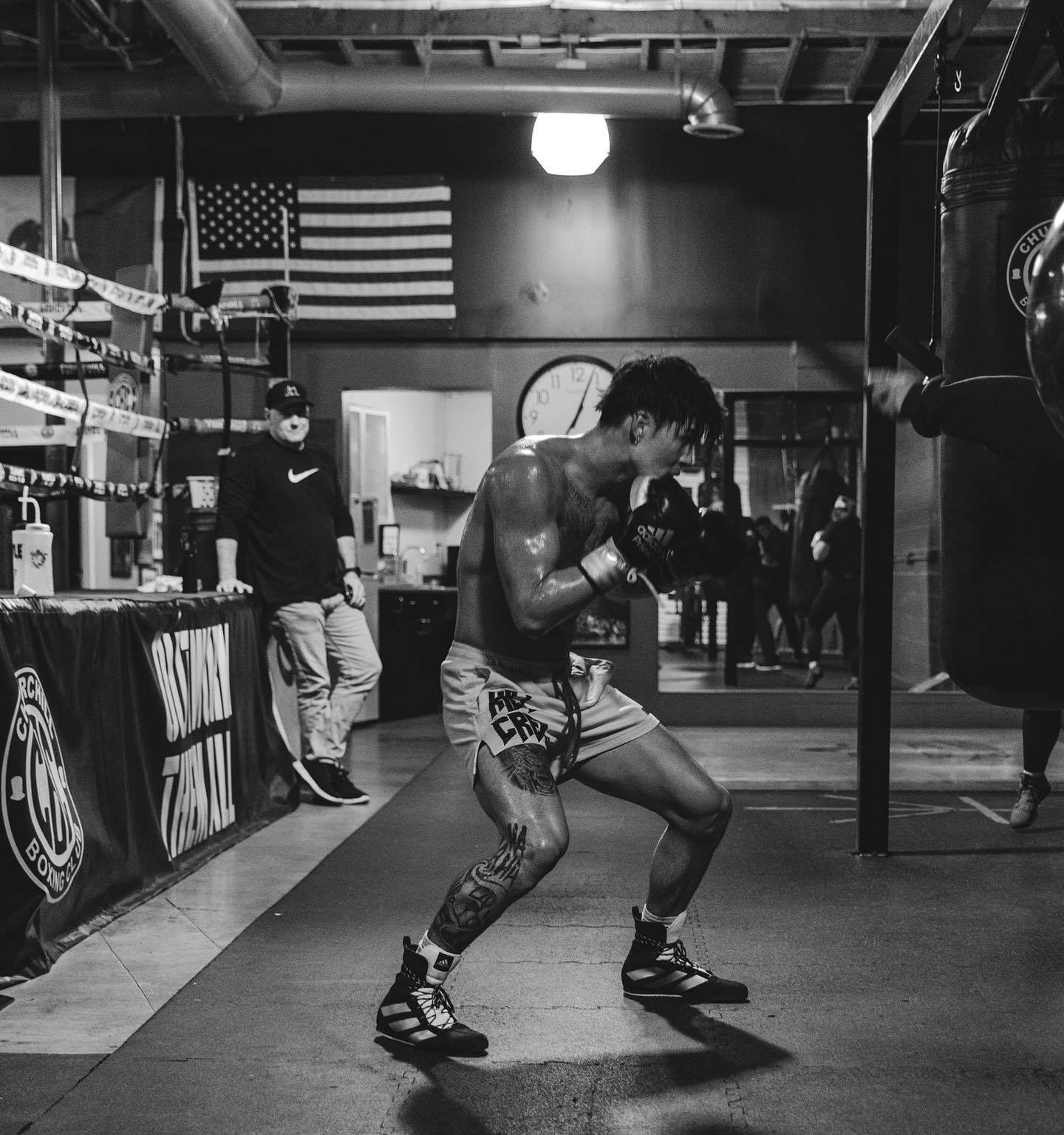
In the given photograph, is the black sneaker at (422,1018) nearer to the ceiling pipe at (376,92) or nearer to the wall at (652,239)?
the ceiling pipe at (376,92)

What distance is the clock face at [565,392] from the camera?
9312 mm

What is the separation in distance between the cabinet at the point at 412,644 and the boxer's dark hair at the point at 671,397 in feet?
22.6

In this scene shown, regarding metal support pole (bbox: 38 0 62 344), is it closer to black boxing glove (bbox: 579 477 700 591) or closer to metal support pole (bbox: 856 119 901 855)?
metal support pole (bbox: 856 119 901 855)

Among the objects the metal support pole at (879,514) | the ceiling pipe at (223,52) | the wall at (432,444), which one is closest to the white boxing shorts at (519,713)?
the metal support pole at (879,514)

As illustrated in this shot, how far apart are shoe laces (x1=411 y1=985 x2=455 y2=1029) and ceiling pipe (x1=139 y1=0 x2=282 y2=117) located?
518 centimetres

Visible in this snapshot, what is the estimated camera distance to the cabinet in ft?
32.7

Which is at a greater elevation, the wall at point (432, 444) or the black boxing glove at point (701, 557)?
the wall at point (432, 444)

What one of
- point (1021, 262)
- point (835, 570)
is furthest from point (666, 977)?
point (835, 570)

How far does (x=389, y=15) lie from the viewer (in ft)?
24.1

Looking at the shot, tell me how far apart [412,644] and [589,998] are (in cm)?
684

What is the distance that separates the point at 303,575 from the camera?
608 centimetres

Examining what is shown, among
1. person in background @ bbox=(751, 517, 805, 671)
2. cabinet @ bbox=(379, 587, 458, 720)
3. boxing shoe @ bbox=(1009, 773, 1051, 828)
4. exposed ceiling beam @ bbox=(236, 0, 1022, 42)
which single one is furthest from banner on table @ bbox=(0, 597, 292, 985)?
person in background @ bbox=(751, 517, 805, 671)

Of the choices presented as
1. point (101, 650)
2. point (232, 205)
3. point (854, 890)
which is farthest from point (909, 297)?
point (101, 650)

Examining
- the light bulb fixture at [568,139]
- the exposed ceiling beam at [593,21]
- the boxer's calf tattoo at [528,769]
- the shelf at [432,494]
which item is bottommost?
the boxer's calf tattoo at [528,769]
